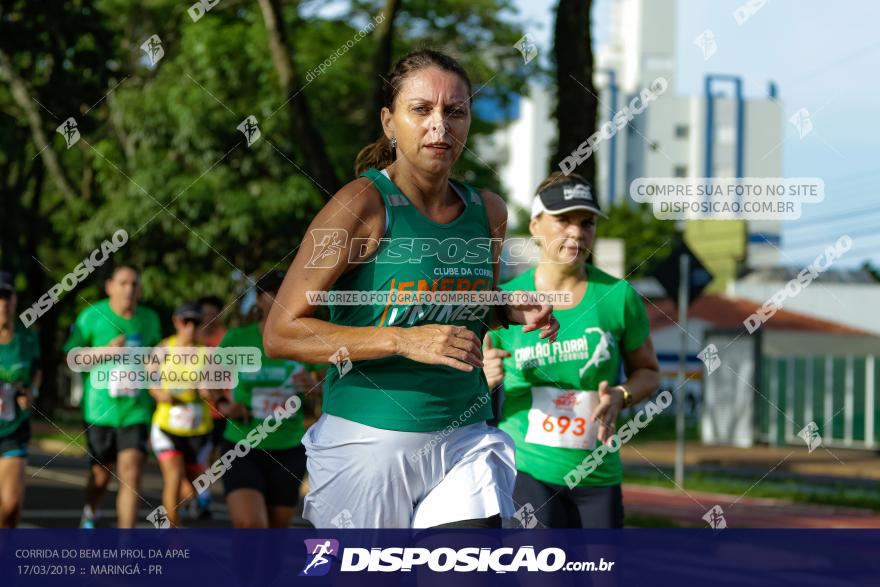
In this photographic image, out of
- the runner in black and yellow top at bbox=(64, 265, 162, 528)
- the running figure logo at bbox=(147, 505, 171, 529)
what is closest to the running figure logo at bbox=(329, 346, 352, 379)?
the running figure logo at bbox=(147, 505, 171, 529)

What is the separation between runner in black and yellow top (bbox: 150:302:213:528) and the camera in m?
10.3

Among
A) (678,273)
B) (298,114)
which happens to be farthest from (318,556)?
(678,273)

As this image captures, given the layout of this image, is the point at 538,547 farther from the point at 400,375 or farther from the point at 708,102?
the point at 708,102

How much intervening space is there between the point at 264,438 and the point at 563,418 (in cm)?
286

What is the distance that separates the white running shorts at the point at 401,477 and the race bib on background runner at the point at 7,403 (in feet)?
16.4

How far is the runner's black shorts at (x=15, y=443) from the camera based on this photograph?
339 inches

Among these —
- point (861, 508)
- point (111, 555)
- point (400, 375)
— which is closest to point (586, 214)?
point (400, 375)

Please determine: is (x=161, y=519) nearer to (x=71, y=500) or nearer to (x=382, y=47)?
(x=71, y=500)

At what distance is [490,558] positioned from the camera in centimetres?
432

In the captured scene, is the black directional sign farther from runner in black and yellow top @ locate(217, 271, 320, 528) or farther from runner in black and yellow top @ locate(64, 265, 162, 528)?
runner in black and yellow top @ locate(217, 271, 320, 528)

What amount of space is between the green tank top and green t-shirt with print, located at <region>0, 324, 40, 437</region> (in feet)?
16.6

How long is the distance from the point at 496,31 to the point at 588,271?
24581mm

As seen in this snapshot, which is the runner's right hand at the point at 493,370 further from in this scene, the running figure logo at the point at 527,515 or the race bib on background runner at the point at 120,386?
the race bib on background runner at the point at 120,386

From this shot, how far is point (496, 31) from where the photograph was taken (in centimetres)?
2991
